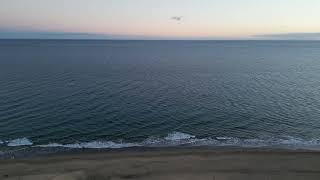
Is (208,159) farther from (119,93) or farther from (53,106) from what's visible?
(119,93)

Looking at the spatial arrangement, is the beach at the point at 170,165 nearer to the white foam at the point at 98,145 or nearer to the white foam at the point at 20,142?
the white foam at the point at 98,145

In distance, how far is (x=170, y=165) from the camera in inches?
1330

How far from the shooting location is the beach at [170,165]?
31.1m

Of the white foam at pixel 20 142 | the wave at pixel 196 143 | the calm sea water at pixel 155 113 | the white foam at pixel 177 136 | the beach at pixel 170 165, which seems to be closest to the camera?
the beach at pixel 170 165

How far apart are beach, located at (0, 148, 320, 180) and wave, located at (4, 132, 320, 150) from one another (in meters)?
2.10

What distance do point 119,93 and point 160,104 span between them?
11711 mm

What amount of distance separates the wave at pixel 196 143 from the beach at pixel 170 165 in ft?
6.90

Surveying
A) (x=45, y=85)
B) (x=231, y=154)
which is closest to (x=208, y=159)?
(x=231, y=154)

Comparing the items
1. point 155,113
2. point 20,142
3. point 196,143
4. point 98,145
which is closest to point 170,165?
point 196,143

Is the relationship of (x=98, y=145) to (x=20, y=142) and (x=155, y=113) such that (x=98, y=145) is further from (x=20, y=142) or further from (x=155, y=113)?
(x=155, y=113)

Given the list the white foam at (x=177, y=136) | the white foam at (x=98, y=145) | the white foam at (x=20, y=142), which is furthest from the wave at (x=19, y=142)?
the white foam at (x=177, y=136)

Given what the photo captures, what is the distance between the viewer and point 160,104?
57.1 m

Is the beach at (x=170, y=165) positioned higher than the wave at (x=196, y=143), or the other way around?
the beach at (x=170, y=165)

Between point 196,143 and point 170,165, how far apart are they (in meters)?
8.04
